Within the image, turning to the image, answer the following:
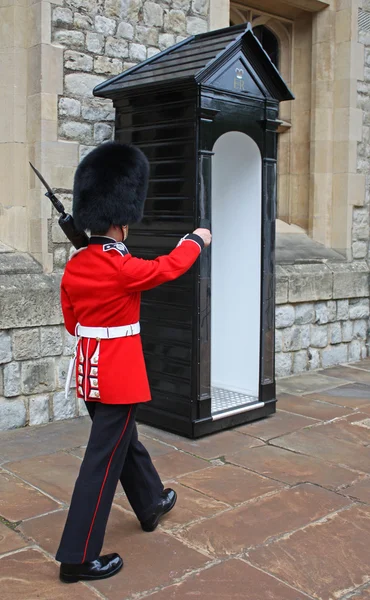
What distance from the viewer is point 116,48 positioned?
4.71 m

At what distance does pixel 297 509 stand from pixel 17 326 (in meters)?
1.98

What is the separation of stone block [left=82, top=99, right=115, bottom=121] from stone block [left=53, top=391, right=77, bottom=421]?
1748mm

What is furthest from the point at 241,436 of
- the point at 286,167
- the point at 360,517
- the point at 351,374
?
the point at 286,167

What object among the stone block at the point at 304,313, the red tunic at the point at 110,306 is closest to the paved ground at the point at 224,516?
the red tunic at the point at 110,306

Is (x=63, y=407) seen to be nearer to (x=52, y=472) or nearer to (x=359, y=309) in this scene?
(x=52, y=472)

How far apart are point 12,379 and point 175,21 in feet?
8.84

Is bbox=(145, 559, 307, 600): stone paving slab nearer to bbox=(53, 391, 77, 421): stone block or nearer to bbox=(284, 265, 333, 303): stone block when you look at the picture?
bbox=(53, 391, 77, 421): stone block

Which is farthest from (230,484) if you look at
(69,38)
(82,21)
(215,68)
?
(82,21)

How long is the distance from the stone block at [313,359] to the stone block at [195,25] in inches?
107

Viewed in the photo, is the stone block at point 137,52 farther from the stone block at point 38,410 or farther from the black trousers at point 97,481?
the black trousers at point 97,481

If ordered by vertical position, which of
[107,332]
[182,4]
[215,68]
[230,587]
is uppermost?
[182,4]

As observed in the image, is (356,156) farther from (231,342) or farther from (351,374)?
(231,342)

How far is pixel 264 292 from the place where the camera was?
4.51 meters

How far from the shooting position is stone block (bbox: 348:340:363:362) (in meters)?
6.61
